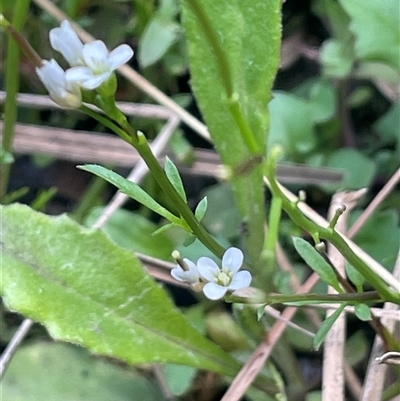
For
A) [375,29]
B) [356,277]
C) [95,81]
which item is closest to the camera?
[95,81]

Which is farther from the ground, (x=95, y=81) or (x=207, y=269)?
(x=95, y=81)

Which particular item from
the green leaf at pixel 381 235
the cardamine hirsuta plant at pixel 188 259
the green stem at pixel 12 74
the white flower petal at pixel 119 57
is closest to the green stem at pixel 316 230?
the cardamine hirsuta plant at pixel 188 259

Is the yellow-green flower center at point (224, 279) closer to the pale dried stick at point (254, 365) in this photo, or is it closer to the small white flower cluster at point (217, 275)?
the small white flower cluster at point (217, 275)

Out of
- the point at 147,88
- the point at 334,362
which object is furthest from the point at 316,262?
the point at 147,88

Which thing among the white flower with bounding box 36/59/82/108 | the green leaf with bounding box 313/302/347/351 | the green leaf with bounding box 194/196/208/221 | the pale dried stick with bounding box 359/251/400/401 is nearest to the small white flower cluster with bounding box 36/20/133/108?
the white flower with bounding box 36/59/82/108

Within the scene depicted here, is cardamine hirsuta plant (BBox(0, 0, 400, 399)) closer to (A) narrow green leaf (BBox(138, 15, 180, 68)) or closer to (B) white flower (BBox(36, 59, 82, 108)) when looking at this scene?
(B) white flower (BBox(36, 59, 82, 108))

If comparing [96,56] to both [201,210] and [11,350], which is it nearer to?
[201,210]

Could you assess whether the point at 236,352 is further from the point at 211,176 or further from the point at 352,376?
the point at 211,176
